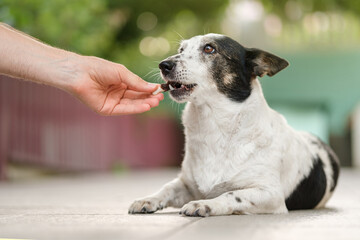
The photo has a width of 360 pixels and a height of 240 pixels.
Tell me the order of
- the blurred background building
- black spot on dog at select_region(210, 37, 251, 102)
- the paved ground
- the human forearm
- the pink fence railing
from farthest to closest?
the blurred background building < the pink fence railing < black spot on dog at select_region(210, 37, 251, 102) < the human forearm < the paved ground

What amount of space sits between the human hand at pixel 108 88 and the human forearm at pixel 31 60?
0.18 ft

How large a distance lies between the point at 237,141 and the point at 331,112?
13523mm

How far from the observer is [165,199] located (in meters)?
2.97

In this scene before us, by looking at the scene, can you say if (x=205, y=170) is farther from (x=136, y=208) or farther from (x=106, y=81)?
(x=106, y=81)

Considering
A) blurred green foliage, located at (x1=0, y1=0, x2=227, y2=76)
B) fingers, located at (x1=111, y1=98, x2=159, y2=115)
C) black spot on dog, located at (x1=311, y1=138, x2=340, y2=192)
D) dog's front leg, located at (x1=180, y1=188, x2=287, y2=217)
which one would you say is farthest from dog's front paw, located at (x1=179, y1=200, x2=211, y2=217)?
blurred green foliage, located at (x1=0, y1=0, x2=227, y2=76)

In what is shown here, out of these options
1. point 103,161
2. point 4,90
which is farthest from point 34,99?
point 103,161

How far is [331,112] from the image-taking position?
1573 centimetres

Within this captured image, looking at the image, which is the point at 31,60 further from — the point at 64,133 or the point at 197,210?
the point at 64,133

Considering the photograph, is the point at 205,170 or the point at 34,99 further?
the point at 34,99

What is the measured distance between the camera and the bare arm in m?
2.36

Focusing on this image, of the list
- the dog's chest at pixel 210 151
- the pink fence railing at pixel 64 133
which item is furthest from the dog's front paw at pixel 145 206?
the pink fence railing at pixel 64 133

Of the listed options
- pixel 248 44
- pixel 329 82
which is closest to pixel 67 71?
pixel 248 44

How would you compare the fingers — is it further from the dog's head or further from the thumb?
the dog's head

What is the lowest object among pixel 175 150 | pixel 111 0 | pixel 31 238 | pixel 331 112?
pixel 175 150
